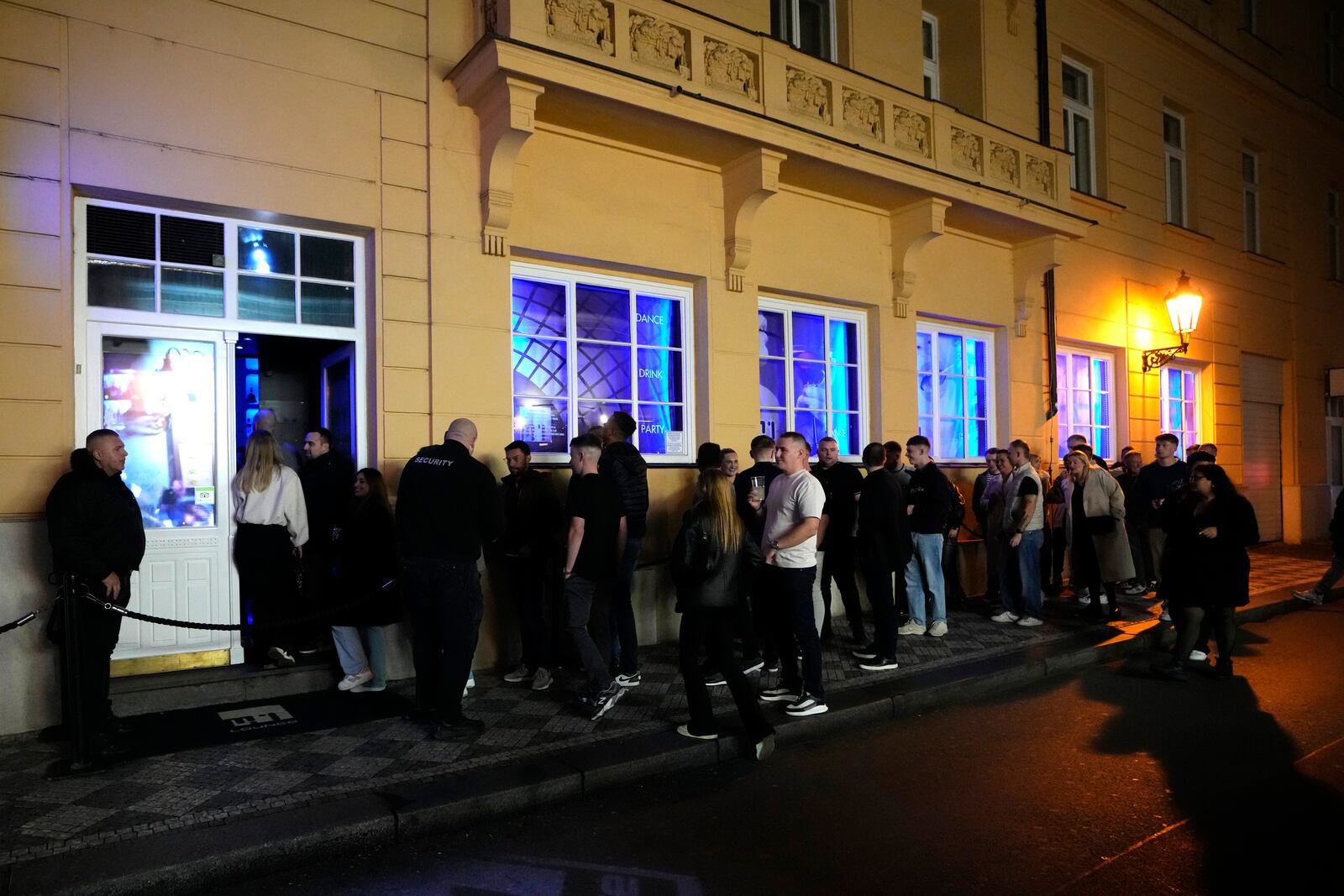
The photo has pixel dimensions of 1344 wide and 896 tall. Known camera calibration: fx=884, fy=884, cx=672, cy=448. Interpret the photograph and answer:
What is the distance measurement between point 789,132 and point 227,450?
5.74m

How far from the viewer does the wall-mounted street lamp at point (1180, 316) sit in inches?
530

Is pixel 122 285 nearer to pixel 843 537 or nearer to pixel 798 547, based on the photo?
pixel 798 547

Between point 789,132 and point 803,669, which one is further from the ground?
point 789,132

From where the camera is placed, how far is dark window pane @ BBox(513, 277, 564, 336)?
312 inches

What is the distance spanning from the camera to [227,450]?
21.4 ft

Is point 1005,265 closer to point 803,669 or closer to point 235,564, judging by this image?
point 803,669

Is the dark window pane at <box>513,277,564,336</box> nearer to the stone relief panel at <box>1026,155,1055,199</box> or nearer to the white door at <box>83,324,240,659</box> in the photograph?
the white door at <box>83,324,240,659</box>

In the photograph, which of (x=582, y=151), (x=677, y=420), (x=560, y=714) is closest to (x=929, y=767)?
(x=560, y=714)

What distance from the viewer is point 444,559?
17.8ft

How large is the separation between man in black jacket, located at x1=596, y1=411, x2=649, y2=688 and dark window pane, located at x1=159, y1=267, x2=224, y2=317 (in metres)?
3.05

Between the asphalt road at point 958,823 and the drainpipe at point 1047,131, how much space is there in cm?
655

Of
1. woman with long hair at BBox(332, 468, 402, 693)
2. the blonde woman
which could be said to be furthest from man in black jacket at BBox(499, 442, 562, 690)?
the blonde woman

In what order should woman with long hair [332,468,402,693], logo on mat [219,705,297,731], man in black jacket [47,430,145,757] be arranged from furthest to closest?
1. woman with long hair [332,468,402,693]
2. logo on mat [219,705,297,731]
3. man in black jacket [47,430,145,757]

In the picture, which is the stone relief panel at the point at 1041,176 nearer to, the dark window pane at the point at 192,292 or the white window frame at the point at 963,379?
the white window frame at the point at 963,379
